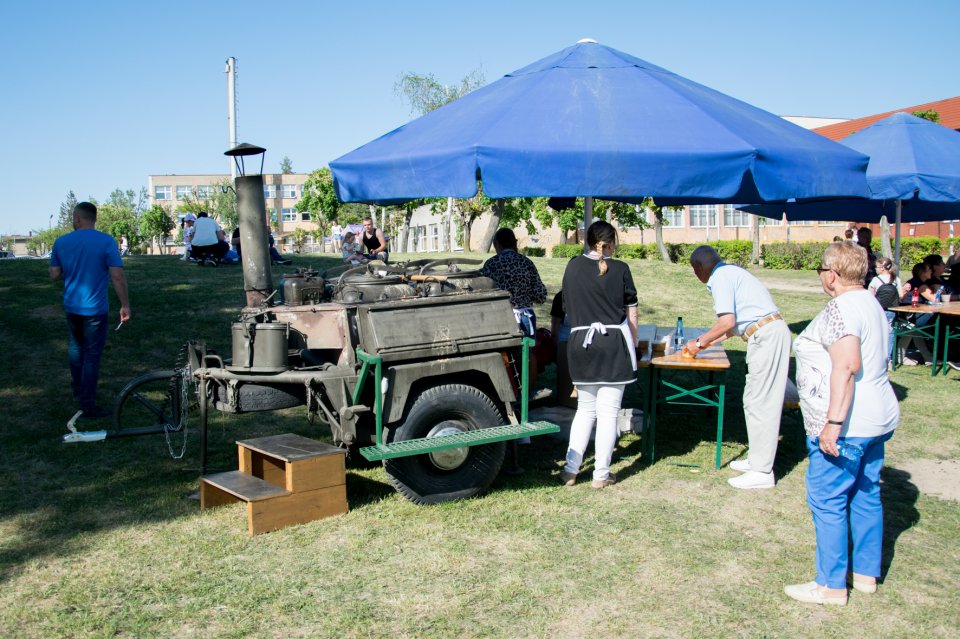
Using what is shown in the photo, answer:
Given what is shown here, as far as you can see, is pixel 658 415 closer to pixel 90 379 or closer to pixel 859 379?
pixel 859 379

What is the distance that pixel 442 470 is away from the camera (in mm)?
5199

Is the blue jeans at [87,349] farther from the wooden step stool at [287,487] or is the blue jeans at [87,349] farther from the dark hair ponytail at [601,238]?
the dark hair ponytail at [601,238]

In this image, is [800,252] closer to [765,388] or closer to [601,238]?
[765,388]

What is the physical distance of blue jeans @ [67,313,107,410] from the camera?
727 centimetres

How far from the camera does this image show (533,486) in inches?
220

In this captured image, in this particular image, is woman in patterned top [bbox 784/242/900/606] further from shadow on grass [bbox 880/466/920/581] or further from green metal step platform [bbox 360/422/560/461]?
green metal step platform [bbox 360/422/560/461]

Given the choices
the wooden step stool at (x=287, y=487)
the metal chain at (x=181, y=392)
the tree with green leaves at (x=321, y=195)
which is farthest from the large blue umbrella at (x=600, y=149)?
the tree with green leaves at (x=321, y=195)

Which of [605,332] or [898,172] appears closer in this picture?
[605,332]

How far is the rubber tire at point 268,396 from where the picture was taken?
5059 mm

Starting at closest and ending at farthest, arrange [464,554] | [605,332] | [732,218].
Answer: [464,554] < [605,332] < [732,218]

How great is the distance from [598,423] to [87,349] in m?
4.69

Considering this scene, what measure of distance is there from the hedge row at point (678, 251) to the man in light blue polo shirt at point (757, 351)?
86.7 feet

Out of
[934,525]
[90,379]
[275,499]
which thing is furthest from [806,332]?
[90,379]

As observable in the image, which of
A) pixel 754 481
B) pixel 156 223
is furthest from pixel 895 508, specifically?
pixel 156 223
